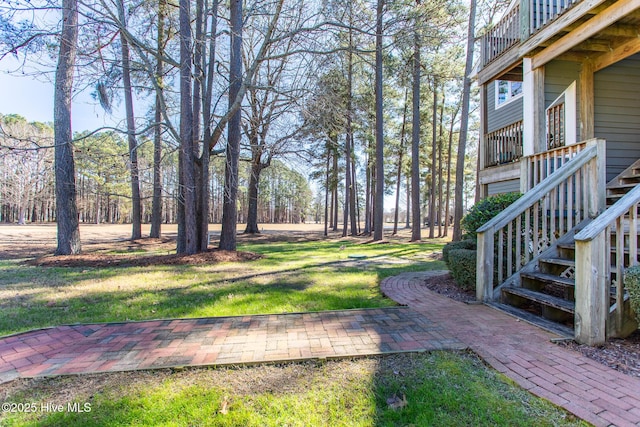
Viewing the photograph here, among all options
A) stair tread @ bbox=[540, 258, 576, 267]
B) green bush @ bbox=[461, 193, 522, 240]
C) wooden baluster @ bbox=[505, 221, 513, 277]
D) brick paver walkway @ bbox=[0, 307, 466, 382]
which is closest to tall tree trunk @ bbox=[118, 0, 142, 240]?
brick paver walkway @ bbox=[0, 307, 466, 382]

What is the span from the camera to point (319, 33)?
755 centimetres

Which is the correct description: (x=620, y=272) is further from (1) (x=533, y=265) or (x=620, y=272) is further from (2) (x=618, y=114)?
(2) (x=618, y=114)

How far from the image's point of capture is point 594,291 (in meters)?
2.54

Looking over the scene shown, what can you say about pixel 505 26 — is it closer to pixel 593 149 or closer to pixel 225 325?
pixel 593 149

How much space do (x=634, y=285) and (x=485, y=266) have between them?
1.52 m

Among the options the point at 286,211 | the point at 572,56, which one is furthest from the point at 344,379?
the point at 286,211

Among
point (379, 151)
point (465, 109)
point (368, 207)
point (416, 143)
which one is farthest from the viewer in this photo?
point (368, 207)

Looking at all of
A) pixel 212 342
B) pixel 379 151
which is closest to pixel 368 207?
pixel 379 151

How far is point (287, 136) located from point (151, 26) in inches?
179

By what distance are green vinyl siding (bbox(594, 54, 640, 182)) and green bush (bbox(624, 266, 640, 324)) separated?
15.3 feet

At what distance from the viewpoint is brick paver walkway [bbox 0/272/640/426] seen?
197 centimetres

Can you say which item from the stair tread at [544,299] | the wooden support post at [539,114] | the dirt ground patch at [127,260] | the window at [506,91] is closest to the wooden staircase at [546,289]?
the stair tread at [544,299]

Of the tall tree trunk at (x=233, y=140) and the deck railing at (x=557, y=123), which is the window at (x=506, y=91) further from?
the tall tree trunk at (x=233, y=140)

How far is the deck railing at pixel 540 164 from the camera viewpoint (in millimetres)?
4766
